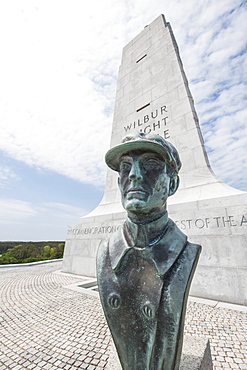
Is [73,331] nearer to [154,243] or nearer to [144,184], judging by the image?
[154,243]

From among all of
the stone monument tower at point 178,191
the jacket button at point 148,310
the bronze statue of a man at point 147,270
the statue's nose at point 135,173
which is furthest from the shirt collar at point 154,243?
the stone monument tower at point 178,191

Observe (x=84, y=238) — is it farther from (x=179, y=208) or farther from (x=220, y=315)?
(x=220, y=315)

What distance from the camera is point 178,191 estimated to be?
6473mm

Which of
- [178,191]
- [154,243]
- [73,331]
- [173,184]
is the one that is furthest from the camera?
[178,191]

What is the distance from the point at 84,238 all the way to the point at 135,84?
888 centimetres

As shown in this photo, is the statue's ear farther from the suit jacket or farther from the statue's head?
the suit jacket

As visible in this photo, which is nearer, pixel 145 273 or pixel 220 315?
pixel 145 273

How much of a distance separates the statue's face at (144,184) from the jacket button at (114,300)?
661 millimetres

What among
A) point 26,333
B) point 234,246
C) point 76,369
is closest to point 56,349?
point 76,369

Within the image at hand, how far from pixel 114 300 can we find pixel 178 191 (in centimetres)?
549

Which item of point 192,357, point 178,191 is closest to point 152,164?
point 192,357

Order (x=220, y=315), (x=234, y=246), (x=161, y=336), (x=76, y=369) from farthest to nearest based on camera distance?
(x=234, y=246), (x=220, y=315), (x=76, y=369), (x=161, y=336)

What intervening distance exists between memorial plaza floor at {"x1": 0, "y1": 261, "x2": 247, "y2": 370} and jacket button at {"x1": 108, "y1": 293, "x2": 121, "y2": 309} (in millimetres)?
1515

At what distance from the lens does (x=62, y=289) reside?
5719 millimetres
